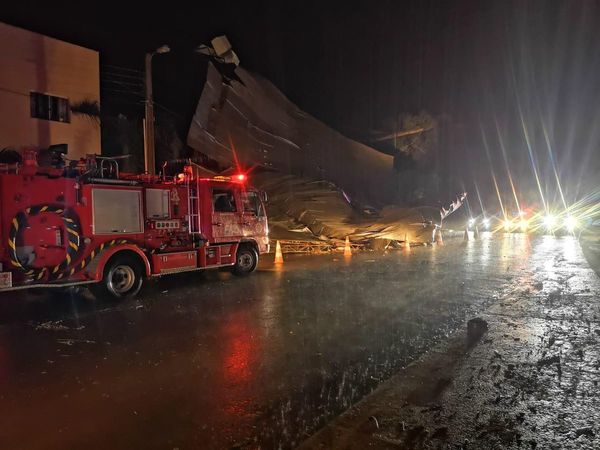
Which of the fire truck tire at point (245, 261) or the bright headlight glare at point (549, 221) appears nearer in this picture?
the fire truck tire at point (245, 261)

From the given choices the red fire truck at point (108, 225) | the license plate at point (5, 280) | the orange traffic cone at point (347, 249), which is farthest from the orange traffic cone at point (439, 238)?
the license plate at point (5, 280)

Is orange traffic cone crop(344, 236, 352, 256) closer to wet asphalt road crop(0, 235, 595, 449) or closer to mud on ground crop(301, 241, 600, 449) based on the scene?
wet asphalt road crop(0, 235, 595, 449)

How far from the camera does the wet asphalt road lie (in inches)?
151

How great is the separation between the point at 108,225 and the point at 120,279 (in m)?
1.08

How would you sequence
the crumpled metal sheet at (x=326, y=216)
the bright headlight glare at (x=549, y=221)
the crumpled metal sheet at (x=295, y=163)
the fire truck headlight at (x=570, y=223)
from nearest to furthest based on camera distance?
1. the crumpled metal sheet at (x=326, y=216)
2. the crumpled metal sheet at (x=295, y=163)
3. the fire truck headlight at (x=570, y=223)
4. the bright headlight glare at (x=549, y=221)

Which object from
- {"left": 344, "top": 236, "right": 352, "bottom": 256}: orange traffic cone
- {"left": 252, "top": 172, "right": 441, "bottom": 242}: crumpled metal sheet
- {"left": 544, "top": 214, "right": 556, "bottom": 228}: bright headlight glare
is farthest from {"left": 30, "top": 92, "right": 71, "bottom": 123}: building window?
{"left": 544, "top": 214, "right": 556, "bottom": 228}: bright headlight glare

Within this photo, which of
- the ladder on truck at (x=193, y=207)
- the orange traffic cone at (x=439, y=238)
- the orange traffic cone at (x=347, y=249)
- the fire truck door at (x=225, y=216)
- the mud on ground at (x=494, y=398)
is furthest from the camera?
the orange traffic cone at (x=439, y=238)

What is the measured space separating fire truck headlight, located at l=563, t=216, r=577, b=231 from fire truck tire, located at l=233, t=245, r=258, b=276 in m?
24.8

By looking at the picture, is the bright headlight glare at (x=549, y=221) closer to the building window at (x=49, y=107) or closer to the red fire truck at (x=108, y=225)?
the red fire truck at (x=108, y=225)

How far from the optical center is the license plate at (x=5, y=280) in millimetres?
7758

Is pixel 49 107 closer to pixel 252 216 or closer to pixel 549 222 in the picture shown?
pixel 252 216

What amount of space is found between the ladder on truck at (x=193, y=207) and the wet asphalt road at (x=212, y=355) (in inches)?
52.3

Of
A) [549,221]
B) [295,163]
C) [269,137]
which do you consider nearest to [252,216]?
[295,163]

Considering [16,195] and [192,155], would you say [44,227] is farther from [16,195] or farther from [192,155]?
[192,155]
